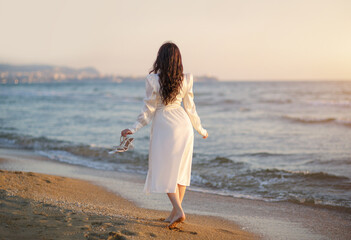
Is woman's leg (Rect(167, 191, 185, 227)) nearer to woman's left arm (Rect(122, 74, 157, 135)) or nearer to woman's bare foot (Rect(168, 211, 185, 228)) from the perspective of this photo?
woman's bare foot (Rect(168, 211, 185, 228))

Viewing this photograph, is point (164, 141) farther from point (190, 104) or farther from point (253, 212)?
point (253, 212)

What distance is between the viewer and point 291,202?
5.81 m

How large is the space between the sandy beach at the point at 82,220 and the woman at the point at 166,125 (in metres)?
0.40

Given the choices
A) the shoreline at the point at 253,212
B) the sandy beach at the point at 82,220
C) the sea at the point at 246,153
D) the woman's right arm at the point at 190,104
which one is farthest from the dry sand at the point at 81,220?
the sea at the point at 246,153

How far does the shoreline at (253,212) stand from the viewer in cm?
441

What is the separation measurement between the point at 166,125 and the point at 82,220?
50.6 inches

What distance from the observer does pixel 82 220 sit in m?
3.58

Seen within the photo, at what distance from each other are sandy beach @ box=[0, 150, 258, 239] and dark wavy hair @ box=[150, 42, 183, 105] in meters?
1.39

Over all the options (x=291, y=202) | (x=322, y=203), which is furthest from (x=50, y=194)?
(x=322, y=203)

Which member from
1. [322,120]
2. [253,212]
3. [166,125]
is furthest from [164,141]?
[322,120]

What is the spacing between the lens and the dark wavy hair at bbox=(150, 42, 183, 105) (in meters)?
3.71

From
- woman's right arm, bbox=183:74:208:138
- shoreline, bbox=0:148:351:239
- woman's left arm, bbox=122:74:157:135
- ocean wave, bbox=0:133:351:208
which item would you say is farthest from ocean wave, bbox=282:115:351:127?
woman's left arm, bbox=122:74:157:135

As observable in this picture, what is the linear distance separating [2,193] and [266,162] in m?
5.88

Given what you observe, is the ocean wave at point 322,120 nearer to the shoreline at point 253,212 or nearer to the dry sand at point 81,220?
the shoreline at point 253,212
